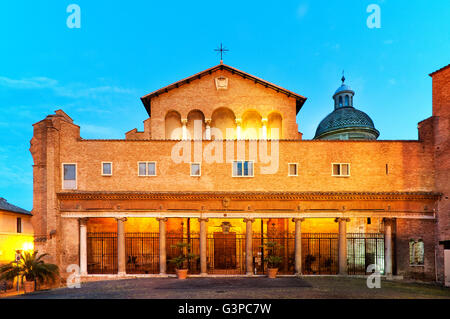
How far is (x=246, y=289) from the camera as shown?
1402 cm

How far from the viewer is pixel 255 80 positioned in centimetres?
2267

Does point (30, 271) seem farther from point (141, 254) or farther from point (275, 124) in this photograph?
point (275, 124)

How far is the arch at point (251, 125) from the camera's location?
2295 cm

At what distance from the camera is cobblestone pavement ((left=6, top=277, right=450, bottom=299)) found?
12.9 metres

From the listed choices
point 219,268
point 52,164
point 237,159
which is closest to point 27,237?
point 52,164

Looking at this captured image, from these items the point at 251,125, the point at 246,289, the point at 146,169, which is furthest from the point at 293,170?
the point at 146,169

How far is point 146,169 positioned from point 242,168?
6.10 m

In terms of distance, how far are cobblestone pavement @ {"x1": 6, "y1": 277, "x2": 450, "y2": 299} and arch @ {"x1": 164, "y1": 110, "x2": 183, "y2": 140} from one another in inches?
424

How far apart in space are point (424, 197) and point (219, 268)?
47.4ft

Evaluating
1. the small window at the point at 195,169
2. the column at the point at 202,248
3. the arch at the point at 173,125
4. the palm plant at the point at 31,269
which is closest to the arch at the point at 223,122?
the arch at the point at 173,125

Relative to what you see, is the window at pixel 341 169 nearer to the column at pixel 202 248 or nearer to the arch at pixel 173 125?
the column at pixel 202 248

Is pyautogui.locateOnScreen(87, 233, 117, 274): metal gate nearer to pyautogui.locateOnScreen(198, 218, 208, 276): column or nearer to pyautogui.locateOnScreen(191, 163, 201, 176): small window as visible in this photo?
pyautogui.locateOnScreen(198, 218, 208, 276): column

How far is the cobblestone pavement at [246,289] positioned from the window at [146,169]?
20.8 feet

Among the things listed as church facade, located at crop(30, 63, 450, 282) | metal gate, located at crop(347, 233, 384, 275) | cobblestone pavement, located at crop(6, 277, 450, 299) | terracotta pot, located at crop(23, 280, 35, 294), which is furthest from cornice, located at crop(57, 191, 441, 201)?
metal gate, located at crop(347, 233, 384, 275)
